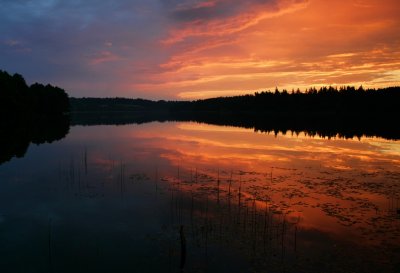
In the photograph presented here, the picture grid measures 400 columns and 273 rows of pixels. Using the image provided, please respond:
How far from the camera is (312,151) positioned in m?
47.1

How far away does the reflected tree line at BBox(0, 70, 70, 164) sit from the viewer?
52.1 m

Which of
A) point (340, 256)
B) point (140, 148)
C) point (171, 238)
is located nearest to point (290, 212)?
point (340, 256)

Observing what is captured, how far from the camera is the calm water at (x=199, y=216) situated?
13672 mm

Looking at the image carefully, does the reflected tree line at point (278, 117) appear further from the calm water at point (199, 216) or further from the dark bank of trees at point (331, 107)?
the calm water at point (199, 216)

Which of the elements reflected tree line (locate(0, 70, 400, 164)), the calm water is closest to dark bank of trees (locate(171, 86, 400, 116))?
reflected tree line (locate(0, 70, 400, 164))

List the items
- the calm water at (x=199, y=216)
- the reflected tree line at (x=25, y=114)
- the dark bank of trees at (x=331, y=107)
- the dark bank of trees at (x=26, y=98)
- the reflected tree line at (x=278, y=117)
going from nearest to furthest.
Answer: the calm water at (x=199, y=216) → the reflected tree line at (x=25, y=114) → the reflected tree line at (x=278, y=117) → the dark bank of trees at (x=26, y=98) → the dark bank of trees at (x=331, y=107)

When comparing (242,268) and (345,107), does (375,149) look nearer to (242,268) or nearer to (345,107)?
(242,268)

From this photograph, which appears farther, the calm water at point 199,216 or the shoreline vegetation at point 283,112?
the shoreline vegetation at point 283,112

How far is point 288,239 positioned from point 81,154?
3344 cm

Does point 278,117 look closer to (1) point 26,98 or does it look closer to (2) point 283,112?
(2) point 283,112

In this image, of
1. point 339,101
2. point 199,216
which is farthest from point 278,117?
point 199,216

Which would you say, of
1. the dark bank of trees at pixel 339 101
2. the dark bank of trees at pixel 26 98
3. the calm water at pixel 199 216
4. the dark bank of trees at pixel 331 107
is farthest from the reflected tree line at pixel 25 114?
the dark bank of trees at pixel 339 101

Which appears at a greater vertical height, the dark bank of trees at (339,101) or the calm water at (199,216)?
the dark bank of trees at (339,101)

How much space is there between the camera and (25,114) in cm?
10375
